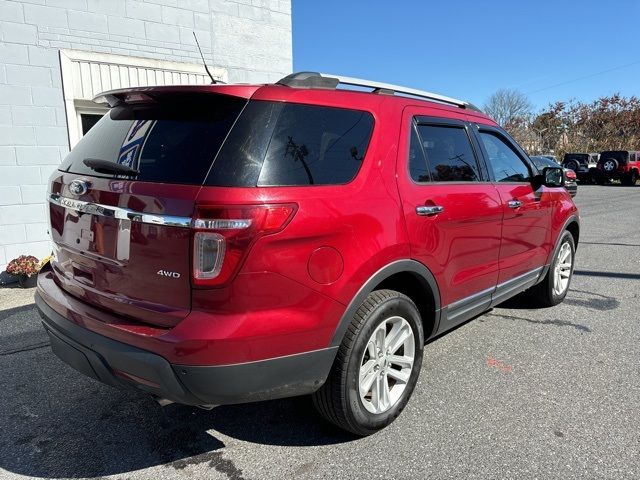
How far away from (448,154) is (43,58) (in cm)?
536

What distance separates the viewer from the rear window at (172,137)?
2.21m

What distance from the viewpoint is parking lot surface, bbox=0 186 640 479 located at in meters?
2.51

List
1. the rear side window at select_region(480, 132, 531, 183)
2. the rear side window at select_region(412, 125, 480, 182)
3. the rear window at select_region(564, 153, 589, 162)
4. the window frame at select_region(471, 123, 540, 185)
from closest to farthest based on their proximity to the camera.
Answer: the rear side window at select_region(412, 125, 480, 182)
the window frame at select_region(471, 123, 540, 185)
the rear side window at select_region(480, 132, 531, 183)
the rear window at select_region(564, 153, 589, 162)

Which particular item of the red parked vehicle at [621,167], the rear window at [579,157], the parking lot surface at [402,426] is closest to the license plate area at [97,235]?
the parking lot surface at [402,426]

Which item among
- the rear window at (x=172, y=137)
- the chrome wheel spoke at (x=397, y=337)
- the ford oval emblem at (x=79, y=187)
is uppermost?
the rear window at (x=172, y=137)

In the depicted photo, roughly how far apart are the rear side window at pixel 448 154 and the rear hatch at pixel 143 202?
137 centimetres

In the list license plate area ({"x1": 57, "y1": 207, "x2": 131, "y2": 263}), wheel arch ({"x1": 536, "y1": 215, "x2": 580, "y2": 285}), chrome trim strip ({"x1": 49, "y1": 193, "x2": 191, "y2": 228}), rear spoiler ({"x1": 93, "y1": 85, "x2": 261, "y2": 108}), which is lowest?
wheel arch ({"x1": 536, "y1": 215, "x2": 580, "y2": 285})

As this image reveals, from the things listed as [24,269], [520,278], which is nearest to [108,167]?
[520,278]

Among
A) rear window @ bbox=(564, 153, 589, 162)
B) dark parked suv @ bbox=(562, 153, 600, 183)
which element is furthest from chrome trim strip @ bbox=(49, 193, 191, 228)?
rear window @ bbox=(564, 153, 589, 162)

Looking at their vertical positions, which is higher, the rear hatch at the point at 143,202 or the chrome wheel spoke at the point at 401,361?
the rear hatch at the point at 143,202

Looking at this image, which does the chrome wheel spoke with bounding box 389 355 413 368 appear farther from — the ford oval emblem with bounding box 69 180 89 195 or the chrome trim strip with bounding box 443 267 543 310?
the ford oval emblem with bounding box 69 180 89 195

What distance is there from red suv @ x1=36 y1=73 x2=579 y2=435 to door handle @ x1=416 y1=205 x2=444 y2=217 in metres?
0.01

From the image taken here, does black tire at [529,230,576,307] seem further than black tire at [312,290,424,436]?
Yes

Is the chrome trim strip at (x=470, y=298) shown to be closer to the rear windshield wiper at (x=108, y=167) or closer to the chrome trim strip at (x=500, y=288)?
the chrome trim strip at (x=500, y=288)
